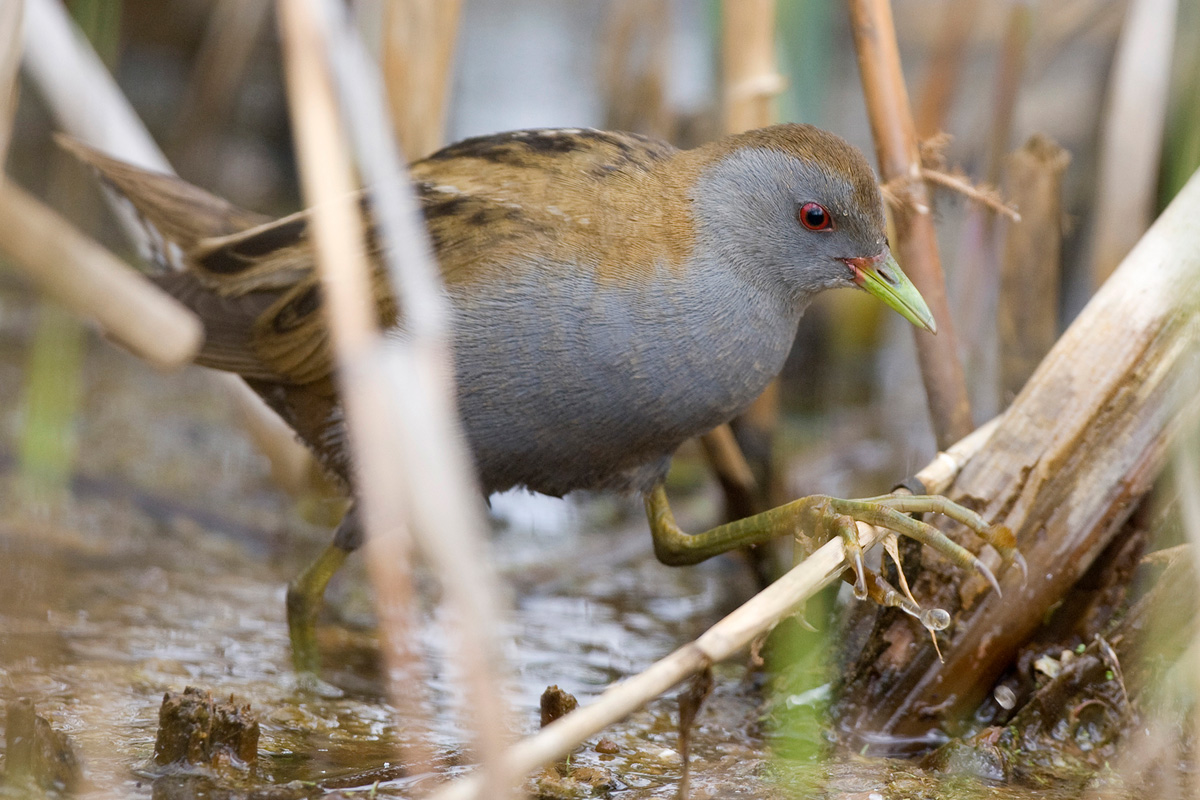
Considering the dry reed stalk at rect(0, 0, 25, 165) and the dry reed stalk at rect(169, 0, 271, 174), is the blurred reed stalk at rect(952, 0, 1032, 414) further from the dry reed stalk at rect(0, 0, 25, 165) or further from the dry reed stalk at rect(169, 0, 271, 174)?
the dry reed stalk at rect(169, 0, 271, 174)

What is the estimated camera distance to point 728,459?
309 centimetres

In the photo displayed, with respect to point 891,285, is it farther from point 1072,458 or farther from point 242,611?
point 242,611

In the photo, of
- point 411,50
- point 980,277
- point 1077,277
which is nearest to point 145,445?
point 411,50

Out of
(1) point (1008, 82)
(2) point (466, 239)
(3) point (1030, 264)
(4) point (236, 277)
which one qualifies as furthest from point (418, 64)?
(1) point (1008, 82)

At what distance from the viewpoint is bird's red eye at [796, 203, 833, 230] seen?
2.40 meters

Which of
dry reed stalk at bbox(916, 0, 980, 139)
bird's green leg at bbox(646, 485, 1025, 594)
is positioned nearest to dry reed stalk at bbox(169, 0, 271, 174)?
dry reed stalk at bbox(916, 0, 980, 139)

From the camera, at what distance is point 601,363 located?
2.24m

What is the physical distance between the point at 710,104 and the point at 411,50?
6.29 ft

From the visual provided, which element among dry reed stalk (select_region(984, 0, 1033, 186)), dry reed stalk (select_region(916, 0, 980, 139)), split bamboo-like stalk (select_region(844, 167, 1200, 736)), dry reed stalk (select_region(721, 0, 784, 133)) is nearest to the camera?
split bamboo-like stalk (select_region(844, 167, 1200, 736))

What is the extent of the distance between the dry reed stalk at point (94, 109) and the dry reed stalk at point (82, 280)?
1.95 metres

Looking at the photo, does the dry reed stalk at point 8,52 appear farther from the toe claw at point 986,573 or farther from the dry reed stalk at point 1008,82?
the dry reed stalk at point 1008,82

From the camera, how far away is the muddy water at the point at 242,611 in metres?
2.08

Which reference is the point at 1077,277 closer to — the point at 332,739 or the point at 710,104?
the point at 710,104

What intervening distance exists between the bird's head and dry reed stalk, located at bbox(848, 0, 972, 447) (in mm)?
92
